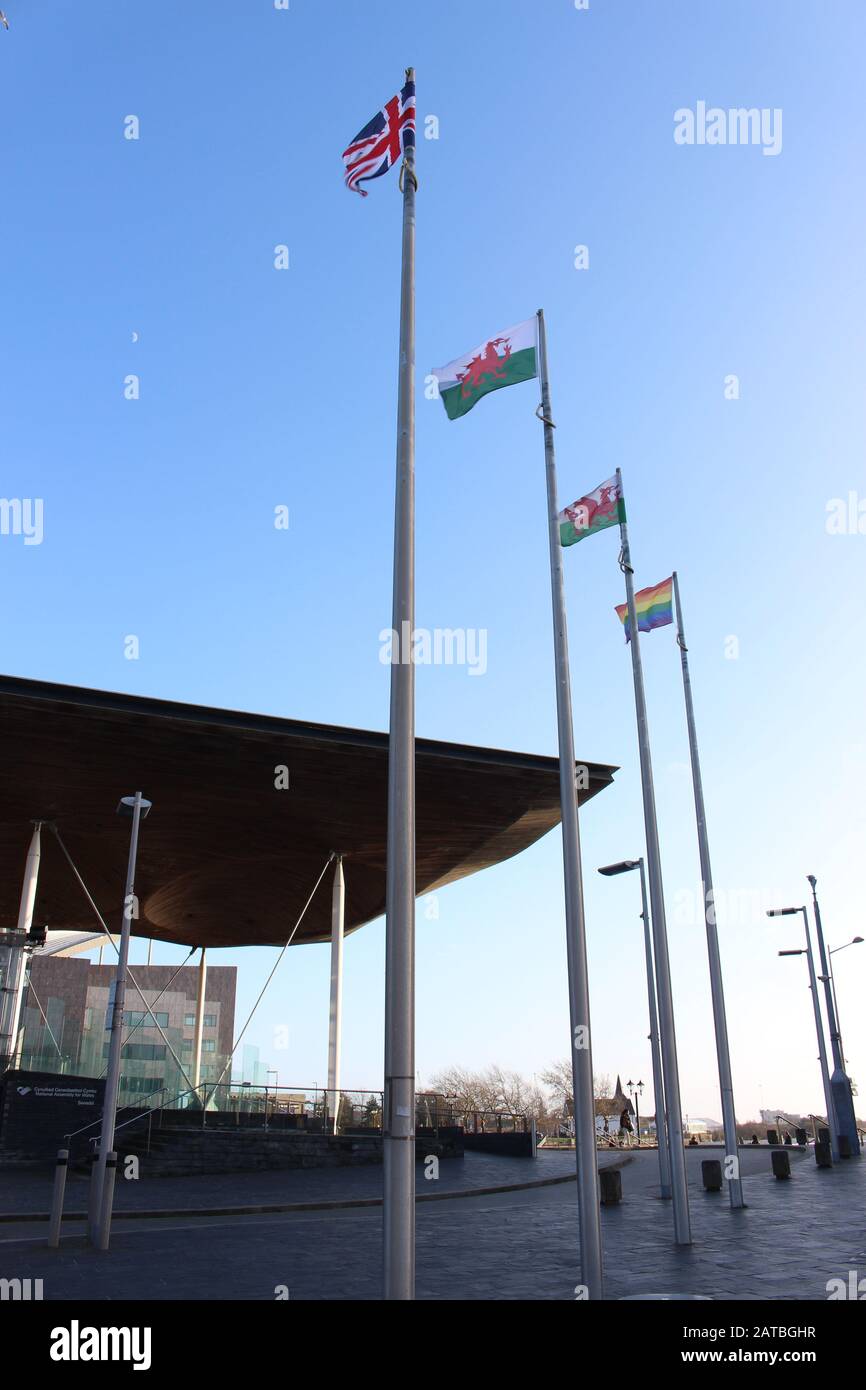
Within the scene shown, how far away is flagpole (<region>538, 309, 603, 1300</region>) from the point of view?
1088cm

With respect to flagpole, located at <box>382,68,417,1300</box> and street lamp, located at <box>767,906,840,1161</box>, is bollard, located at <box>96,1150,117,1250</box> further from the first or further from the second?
street lamp, located at <box>767,906,840,1161</box>

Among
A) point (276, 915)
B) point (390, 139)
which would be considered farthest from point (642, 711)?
point (276, 915)

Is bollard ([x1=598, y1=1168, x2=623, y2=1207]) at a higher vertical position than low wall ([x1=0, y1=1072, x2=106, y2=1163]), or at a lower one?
lower

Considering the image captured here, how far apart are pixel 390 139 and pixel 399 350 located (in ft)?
10.2

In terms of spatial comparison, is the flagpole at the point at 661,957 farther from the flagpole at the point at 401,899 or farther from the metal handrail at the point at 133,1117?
the metal handrail at the point at 133,1117

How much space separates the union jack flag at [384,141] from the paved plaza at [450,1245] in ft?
41.7

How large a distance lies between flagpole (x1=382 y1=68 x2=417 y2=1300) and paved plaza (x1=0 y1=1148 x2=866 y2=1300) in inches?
120

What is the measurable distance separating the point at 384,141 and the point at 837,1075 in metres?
36.0

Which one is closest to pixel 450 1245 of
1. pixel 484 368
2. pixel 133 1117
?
pixel 484 368

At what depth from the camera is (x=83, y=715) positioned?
28469 millimetres

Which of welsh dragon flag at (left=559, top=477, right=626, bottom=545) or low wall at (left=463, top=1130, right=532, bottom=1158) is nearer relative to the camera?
welsh dragon flag at (left=559, top=477, right=626, bottom=545)

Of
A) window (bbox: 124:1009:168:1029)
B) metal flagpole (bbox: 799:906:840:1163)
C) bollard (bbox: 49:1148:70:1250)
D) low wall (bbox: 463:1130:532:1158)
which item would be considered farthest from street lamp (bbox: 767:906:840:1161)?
bollard (bbox: 49:1148:70:1250)

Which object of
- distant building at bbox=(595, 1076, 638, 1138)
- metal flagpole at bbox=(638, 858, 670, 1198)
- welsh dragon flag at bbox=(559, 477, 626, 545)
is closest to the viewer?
welsh dragon flag at bbox=(559, 477, 626, 545)
